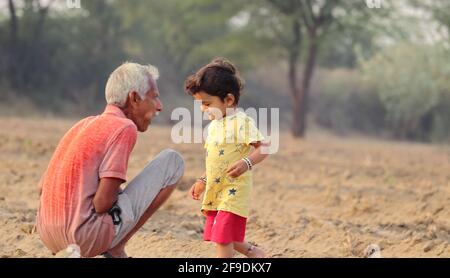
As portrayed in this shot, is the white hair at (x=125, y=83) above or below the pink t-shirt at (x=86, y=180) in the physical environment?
above

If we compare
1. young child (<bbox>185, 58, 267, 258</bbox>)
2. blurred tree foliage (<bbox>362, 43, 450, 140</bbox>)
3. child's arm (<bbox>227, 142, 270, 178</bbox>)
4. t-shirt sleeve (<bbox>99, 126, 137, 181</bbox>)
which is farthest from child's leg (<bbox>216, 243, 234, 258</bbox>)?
blurred tree foliage (<bbox>362, 43, 450, 140</bbox>)

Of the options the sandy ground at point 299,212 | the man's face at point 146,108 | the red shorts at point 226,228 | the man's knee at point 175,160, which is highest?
→ the man's face at point 146,108

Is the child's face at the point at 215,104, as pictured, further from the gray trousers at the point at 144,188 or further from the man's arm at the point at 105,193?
the man's arm at the point at 105,193

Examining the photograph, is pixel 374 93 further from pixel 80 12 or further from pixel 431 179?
pixel 431 179

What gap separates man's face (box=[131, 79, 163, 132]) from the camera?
3680 mm

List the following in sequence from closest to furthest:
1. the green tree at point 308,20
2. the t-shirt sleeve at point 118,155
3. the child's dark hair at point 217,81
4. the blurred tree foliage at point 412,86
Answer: the t-shirt sleeve at point 118,155 < the child's dark hair at point 217,81 < the green tree at point 308,20 < the blurred tree foliage at point 412,86

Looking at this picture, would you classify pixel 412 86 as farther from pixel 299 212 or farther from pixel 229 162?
pixel 229 162

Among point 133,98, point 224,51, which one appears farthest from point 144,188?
point 224,51

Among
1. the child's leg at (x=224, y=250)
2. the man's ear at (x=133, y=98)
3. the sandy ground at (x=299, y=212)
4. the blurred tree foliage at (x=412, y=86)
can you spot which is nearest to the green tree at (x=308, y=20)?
the blurred tree foliage at (x=412, y=86)

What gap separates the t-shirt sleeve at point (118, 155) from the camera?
340cm

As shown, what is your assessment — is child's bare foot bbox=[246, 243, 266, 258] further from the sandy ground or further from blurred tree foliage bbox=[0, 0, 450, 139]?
blurred tree foliage bbox=[0, 0, 450, 139]

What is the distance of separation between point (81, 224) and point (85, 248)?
14cm

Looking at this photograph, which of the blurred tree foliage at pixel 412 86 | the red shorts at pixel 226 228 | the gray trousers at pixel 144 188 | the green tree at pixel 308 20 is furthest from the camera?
the blurred tree foliage at pixel 412 86
